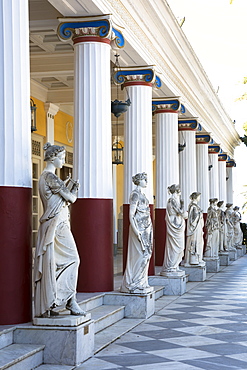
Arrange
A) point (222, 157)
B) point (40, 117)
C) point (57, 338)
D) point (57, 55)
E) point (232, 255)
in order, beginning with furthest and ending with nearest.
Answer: point (222, 157), point (232, 255), point (40, 117), point (57, 55), point (57, 338)

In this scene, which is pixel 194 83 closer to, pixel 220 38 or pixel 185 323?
pixel 185 323

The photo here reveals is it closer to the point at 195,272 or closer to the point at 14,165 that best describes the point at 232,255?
the point at 195,272

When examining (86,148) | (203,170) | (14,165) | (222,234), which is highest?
(203,170)

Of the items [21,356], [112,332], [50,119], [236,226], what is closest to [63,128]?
[50,119]

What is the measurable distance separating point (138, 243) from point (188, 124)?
9568 millimetres

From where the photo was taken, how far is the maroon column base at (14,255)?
654cm

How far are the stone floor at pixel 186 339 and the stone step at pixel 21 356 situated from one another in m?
0.47

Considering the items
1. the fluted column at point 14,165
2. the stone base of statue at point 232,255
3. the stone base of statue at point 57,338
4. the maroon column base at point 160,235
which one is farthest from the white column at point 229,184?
the stone base of statue at point 57,338

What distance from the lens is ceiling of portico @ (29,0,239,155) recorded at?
376 inches

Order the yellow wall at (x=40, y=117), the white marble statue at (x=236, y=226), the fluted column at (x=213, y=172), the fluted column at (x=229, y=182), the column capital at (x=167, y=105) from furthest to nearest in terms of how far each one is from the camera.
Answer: the fluted column at (x=229, y=182)
the white marble statue at (x=236, y=226)
the fluted column at (x=213, y=172)
the yellow wall at (x=40, y=117)
the column capital at (x=167, y=105)

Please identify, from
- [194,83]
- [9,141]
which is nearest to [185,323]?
[9,141]

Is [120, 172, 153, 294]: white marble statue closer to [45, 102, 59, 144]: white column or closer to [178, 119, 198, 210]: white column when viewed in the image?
[45, 102, 59, 144]: white column

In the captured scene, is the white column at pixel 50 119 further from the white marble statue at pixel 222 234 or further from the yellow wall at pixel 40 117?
the white marble statue at pixel 222 234

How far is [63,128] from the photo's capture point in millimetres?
18859
